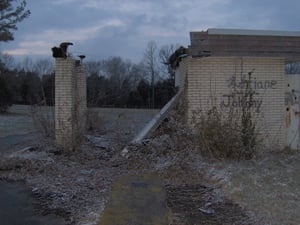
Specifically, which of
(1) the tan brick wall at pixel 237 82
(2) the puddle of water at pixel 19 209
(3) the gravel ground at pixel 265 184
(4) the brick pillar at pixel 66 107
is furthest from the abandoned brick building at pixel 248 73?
(2) the puddle of water at pixel 19 209

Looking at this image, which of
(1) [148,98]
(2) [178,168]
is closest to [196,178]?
(2) [178,168]

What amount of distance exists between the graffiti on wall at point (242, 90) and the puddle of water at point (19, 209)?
5.12 meters

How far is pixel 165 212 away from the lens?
213 inches

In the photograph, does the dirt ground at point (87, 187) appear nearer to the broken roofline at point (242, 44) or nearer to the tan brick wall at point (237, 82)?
the tan brick wall at point (237, 82)

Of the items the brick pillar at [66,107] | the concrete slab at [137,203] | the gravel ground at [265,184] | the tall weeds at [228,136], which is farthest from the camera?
the brick pillar at [66,107]

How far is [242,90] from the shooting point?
9648 mm

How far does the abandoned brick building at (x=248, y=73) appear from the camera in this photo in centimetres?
995

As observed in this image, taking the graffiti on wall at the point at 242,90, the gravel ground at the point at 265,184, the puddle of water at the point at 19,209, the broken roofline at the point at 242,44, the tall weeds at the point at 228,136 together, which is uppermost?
the broken roofline at the point at 242,44

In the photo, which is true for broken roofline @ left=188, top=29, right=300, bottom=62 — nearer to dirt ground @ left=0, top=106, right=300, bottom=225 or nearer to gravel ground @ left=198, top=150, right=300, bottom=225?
dirt ground @ left=0, top=106, right=300, bottom=225

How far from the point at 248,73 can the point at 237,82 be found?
19.5 inches

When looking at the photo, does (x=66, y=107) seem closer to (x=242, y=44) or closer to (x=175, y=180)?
(x=175, y=180)

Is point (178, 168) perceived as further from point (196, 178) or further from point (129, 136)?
point (129, 136)

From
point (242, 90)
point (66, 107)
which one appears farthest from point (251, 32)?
point (66, 107)

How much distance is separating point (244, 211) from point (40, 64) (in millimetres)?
54188
